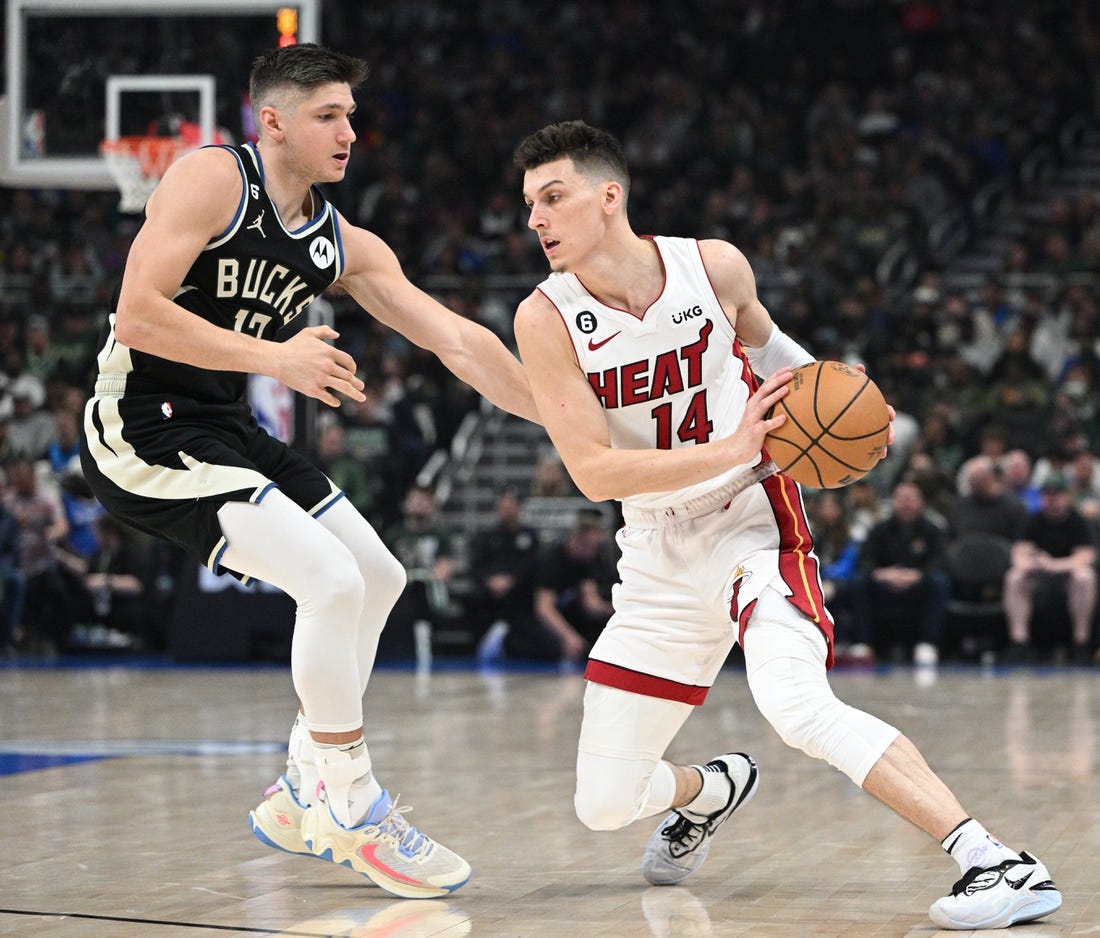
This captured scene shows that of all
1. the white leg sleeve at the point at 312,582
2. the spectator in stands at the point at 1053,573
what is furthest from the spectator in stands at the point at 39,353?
the white leg sleeve at the point at 312,582

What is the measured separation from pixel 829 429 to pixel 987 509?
30.1 ft

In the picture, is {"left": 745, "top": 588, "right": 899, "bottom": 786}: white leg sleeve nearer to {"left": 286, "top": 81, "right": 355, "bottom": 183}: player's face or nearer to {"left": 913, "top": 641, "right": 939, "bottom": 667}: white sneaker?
{"left": 286, "top": 81, "right": 355, "bottom": 183}: player's face

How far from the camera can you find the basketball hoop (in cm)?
1126

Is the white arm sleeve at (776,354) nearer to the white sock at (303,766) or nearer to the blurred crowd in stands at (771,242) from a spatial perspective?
the white sock at (303,766)

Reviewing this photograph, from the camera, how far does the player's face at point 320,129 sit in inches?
181

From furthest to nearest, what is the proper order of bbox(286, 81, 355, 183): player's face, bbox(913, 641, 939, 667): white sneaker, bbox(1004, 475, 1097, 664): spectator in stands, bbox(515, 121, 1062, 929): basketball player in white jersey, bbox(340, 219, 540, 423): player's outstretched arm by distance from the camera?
1. bbox(913, 641, 939, 667): white sneaker
2. bbox(1004, 475, 1097, 664): spectator in stands
3. bbox(340, 219, 540, 423): player's outstretched arm
4. bbox(286, 81, 355, 183): player's face
5. bbox(515, 121, 1062, 929): basketball player in white jersey

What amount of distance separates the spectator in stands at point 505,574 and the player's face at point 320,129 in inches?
349

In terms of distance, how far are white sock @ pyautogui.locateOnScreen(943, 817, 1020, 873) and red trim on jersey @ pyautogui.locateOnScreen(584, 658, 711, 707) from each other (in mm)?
919

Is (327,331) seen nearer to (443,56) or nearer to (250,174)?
(250,174)

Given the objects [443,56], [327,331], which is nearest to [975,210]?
[443,56]

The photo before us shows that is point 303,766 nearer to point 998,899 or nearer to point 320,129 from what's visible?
point 320,129

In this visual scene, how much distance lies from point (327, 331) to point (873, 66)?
59.2 feet

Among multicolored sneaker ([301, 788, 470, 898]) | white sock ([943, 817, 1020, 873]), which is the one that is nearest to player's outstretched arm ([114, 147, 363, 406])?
multicolored sneaker ([301, 788, 470, 898])

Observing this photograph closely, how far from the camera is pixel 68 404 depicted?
48.2 ft
